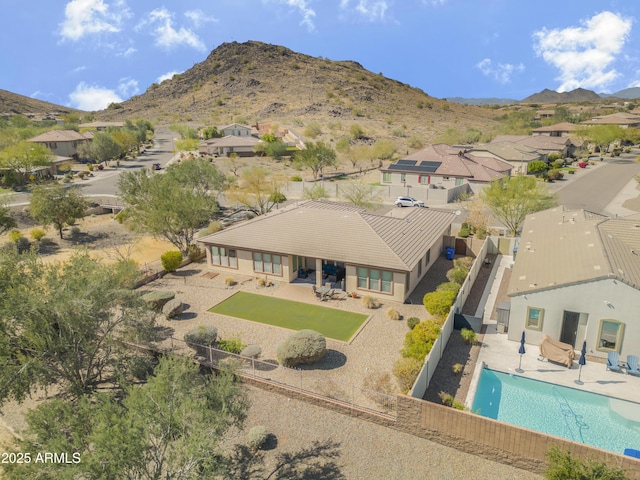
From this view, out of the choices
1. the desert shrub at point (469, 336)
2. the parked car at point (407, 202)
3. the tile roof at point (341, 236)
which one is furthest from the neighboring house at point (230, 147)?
the desert shrub at point (469, 336)

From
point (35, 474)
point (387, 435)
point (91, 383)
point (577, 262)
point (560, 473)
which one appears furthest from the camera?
point (577, 262)

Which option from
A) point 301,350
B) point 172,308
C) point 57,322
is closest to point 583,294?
point 301,350

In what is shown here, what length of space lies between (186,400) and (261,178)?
40499 mm

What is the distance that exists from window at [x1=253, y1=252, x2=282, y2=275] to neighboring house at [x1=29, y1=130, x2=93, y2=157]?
256 ft

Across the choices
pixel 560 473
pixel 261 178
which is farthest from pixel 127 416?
pixel 261 178

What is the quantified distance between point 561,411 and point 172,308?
20.7m

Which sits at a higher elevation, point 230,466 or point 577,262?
point 577,262

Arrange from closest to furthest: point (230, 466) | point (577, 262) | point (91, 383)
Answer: point (230, 466), point (91, 383), point (577, 262)

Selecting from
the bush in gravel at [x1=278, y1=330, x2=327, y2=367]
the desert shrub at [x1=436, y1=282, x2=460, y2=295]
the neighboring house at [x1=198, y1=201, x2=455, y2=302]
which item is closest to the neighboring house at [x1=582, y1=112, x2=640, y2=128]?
the neighboring house at [x1=198, y1=201, x2=455, y2=302]

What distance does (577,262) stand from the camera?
73.6 ft

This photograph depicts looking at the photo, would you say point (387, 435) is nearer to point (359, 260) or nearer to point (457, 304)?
point (457, 304)

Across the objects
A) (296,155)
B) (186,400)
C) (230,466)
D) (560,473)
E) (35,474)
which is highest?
(296,155)

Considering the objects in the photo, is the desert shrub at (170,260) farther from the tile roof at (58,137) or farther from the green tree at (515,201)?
the tile roof at (58,137)

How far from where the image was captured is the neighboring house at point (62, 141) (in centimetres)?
8869
